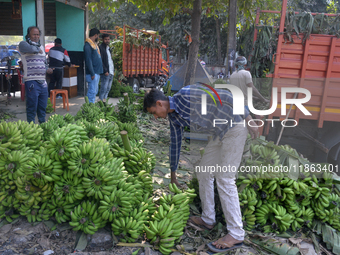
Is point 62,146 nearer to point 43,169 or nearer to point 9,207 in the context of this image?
point 43,169

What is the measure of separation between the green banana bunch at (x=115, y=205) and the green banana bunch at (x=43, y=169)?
551 millimetres

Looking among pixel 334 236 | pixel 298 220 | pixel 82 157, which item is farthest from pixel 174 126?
pixel 334 236

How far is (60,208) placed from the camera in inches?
119

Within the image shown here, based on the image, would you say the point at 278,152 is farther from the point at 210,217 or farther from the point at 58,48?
the point at 58,48

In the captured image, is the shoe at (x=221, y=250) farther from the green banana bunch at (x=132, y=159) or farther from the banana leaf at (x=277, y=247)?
the green banana bunch at (x=132, y=159)

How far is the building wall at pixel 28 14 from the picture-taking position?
762 cm

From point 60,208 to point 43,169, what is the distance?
0.48m

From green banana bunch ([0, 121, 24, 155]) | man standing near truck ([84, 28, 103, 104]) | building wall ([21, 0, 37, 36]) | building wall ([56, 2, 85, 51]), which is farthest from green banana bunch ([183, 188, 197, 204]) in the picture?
building wall ([56, 2, 85, 51])

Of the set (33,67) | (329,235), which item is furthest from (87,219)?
(33,67)

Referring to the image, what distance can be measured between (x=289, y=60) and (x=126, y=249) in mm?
4334

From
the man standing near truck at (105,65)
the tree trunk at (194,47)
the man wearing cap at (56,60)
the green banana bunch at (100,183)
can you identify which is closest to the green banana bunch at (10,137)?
the green banana bunch at (100,183)

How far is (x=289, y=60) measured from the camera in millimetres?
5262

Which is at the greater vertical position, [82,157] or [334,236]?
[82,157]

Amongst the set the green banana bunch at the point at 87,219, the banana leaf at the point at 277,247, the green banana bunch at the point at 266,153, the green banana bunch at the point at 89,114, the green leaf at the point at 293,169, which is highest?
the green banana bunch at the point at 89,114
